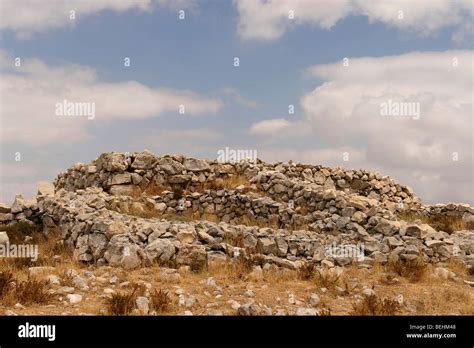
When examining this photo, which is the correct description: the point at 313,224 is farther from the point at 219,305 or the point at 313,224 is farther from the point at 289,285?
the point at 219,305

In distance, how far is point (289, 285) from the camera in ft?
35.7

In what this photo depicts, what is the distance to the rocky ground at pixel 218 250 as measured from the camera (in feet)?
31.1

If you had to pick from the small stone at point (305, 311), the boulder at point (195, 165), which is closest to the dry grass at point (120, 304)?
the small stone at point (305, 311)

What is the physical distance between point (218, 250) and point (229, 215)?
746cm

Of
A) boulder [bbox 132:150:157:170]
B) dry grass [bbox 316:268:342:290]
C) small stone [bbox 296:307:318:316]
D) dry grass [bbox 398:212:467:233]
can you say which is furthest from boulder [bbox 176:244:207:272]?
dry grass [bbox 398:212:467:233]

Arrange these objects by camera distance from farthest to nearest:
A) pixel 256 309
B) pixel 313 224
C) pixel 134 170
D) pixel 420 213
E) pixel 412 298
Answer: pixel 420 213
pixel 134 170
pixel 313 224
pixel 412 298
pixel 256 309

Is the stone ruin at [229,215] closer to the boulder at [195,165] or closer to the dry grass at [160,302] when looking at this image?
the boulder at [195,165]

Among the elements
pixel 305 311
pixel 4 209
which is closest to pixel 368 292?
pixel 305 311

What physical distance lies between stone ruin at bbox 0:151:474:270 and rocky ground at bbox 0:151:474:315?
5 centimetres

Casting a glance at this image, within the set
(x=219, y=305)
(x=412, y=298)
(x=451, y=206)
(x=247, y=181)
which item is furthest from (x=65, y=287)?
(x=451, y=206)

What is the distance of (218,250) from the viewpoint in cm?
1272

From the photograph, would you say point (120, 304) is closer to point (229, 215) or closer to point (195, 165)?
point (229, 215)
